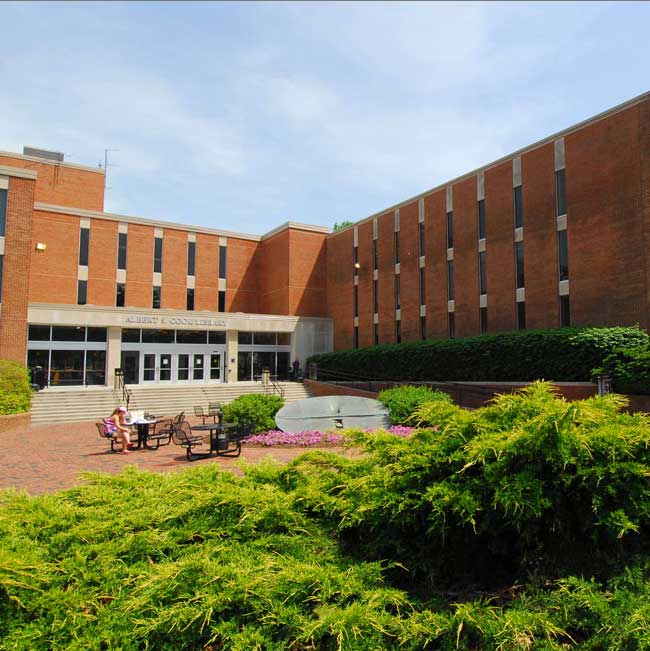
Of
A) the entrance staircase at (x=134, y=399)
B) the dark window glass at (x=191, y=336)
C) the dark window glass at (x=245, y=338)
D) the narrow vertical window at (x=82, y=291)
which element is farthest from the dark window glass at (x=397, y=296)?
the narrow vertical window at (x=82, y=291)

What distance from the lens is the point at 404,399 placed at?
1744cm

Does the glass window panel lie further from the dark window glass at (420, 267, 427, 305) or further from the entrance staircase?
the dark window glass at (420, 267, 427, 305)

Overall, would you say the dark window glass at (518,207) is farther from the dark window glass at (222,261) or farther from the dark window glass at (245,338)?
the dark window glass at (222,261)

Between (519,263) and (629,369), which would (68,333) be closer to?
(519,263)

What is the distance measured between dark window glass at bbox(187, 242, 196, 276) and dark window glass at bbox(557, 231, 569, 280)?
25.9 metres

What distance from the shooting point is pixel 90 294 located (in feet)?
114

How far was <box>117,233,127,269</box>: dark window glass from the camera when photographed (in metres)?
35.9

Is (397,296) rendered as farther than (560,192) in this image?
Yes

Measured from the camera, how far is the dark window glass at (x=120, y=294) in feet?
117

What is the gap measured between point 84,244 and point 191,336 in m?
9.61

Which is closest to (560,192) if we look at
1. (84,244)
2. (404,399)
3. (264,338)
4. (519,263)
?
(519,263)

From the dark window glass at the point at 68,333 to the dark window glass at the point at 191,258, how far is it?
10.0 meters

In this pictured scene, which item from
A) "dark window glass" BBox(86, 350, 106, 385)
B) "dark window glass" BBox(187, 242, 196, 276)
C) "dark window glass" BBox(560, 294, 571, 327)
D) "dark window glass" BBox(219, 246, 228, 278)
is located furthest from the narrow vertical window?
"dark window glass" BBox(560, 294, 571, 327)

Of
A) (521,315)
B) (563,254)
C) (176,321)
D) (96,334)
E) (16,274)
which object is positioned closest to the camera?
(563,254)
